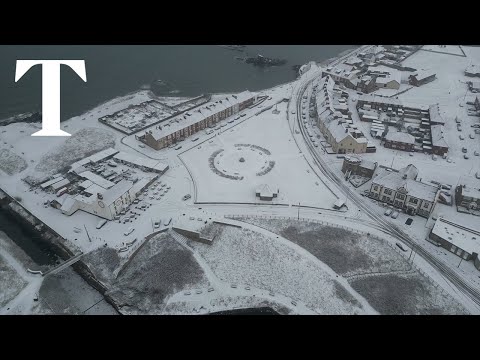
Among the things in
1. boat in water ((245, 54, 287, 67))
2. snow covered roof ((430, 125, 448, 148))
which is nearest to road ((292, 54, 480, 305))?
snow covered roof ((430, 125, 448, 148))

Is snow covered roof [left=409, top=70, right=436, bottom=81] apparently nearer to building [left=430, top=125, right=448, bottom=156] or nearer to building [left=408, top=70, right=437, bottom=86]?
building [left=408, top=70, right=437, bottom=86]

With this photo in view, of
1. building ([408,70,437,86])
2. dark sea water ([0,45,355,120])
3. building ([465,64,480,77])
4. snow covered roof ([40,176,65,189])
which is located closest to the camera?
snow covered roof ([40,176,65,189])

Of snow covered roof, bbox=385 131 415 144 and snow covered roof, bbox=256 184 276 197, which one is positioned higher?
snow covered roof, bbox=385 131 415 144

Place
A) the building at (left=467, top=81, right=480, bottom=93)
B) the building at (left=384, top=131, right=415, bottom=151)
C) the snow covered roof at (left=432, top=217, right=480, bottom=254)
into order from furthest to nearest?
the building at (left=467, top=81, right=480, bottom=93) < the building at (left=384, top=131, right=415, bottom=151) < the snow covered roof at (left=432, top=217, right=480, bottom=254)

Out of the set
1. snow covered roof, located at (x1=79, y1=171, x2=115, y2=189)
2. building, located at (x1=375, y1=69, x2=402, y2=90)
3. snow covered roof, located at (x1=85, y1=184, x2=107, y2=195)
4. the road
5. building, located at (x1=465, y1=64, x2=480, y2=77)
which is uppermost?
building, located at (x1=465, y1=64, x2=480, y2=77)

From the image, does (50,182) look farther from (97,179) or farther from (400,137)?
(400,137)

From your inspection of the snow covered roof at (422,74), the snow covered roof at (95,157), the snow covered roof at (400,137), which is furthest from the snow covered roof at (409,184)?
the snow covered roof at (422,74)

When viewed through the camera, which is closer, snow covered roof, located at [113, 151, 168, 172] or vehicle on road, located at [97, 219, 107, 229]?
vehicle on road, located at [97, 219, 107, 229]

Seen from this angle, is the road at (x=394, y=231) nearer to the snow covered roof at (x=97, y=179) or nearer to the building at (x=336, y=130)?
the building at (x=336, y=130)
